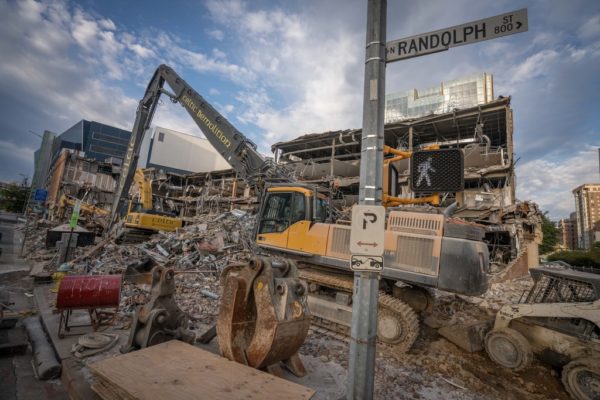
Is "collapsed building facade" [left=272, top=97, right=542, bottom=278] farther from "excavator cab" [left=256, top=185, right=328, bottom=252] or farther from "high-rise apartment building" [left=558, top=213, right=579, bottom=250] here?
"high-rise apartment building" [left=558, top=213, right=579, bottom=250]

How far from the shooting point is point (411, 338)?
190 inches

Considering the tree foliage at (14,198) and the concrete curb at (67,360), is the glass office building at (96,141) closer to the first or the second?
the tree foliage at (14,198)

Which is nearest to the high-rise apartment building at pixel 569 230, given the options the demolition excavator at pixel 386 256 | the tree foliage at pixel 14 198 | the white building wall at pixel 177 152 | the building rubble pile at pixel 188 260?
the white building wall at pixel 177 152

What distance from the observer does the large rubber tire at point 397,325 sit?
15.9 feet

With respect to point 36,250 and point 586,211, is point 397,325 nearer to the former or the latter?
point 36,250

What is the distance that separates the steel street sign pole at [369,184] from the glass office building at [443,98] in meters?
21.9

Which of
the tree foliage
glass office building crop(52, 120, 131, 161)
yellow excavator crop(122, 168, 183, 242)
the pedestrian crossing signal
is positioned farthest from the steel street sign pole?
the tree foliage

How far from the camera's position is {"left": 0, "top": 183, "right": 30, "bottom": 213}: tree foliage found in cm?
4628

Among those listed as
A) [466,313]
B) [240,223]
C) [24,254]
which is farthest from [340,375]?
[24,254]

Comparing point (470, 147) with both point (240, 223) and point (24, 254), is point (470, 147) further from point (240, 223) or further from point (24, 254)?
point (24, 254)

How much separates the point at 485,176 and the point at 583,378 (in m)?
13.9

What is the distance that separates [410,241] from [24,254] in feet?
49.6

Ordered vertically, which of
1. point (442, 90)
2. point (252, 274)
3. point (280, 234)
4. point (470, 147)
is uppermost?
point (442, 90)

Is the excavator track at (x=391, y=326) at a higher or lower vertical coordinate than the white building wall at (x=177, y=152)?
lower
